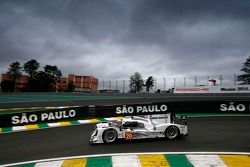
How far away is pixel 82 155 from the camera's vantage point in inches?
400

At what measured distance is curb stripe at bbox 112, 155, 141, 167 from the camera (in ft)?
28.2

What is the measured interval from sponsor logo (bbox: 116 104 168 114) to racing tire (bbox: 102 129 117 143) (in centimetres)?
804

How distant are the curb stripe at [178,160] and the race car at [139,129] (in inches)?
111

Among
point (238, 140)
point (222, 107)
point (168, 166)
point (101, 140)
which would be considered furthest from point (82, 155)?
point (222, 107)

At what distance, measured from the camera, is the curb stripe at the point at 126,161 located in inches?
339

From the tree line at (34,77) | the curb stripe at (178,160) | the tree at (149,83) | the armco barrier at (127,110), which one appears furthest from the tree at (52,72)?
the curb stripe at (178,160)

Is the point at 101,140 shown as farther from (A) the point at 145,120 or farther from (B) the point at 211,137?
(B) the point at 211,137

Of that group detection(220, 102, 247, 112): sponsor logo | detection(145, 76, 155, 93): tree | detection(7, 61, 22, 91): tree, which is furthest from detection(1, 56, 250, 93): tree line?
detection(220, 102, 247, 112): sponsor logo

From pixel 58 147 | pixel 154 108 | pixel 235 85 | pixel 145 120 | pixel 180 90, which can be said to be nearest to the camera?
pixel 58 147

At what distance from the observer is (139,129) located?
12.4m

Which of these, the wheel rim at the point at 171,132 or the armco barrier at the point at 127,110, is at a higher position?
the armco barrier at the point at 127,110

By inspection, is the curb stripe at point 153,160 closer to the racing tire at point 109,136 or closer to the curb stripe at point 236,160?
the curb stripe at point 236,160

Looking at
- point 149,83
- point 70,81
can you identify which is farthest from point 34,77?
point 149,83

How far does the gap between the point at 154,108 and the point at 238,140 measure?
855 cm
